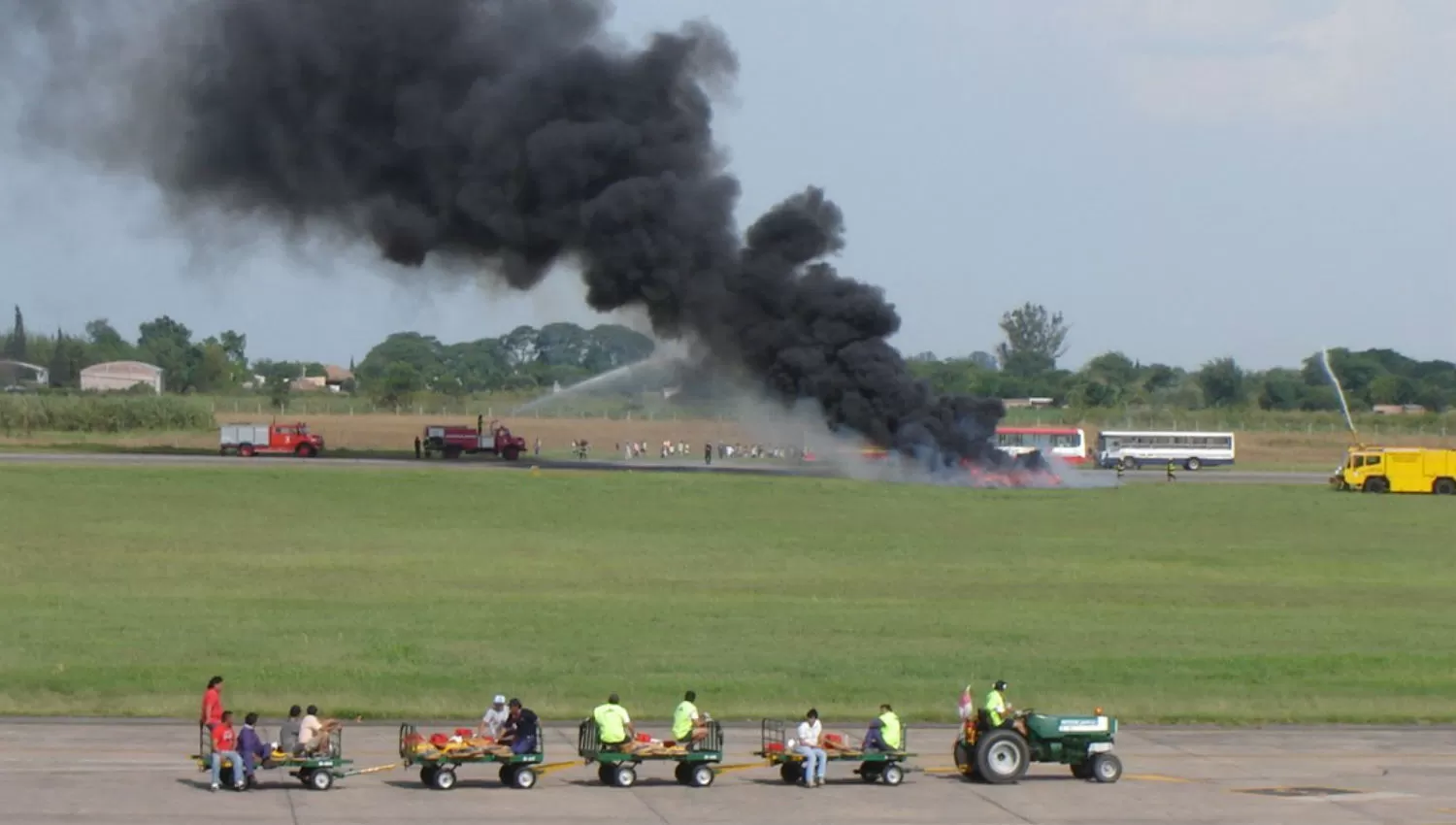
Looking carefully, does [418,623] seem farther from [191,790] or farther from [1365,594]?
[1365,594]

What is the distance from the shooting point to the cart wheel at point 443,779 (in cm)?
2664

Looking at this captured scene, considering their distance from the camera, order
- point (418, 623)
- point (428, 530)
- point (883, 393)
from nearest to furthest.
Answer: point (418, 623) < point (428, 530) < point (883, 393)

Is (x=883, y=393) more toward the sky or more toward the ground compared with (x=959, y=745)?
more toward the sky

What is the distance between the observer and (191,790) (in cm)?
2580

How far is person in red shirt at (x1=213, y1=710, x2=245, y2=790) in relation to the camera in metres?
25.9

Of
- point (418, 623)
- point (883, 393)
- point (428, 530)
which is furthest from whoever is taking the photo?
point (883, 393)

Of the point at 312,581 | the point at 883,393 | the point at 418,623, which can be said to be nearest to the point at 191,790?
the point at 418,623

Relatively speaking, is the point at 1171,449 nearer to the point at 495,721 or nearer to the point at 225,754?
the point at 495,721

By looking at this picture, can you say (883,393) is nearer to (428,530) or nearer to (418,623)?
(428,530)

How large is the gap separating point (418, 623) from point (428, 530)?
80.4ft

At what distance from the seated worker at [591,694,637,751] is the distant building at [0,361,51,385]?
510 ft

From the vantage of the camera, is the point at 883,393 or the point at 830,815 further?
the point at 883,393

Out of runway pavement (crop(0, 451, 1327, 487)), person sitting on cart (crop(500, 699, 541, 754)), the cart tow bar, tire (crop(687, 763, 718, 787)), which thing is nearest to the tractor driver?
tire (crop(687, 763, 718, 787))

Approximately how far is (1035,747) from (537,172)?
247 feet
